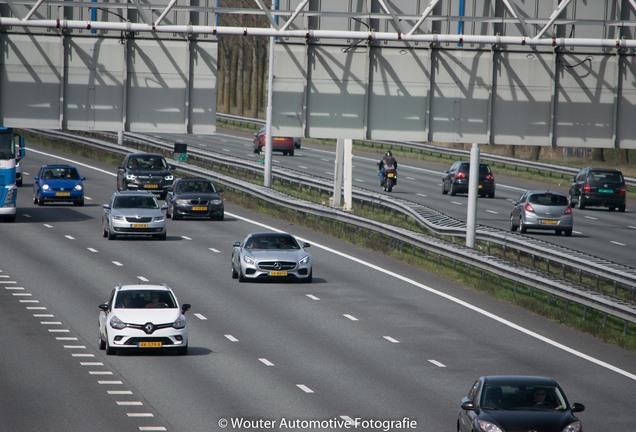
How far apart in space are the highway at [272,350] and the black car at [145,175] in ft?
42.4

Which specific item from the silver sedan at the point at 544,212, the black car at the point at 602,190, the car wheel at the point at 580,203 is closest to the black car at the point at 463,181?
the car wheel at the point at 580,203

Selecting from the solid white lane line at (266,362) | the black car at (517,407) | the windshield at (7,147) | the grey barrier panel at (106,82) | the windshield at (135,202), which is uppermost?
the grey barrier panel at (106,82)

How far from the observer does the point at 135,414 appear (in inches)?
750

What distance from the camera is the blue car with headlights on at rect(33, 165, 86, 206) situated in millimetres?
51938

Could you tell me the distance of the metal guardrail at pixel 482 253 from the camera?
2934cm

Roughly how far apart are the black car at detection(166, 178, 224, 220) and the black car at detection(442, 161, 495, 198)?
16.4m

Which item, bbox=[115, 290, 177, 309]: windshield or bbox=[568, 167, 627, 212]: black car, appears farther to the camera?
bbox=[568, 167, 627, 212]: black car

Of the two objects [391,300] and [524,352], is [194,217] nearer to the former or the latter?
[391,300]

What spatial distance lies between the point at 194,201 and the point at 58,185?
649cm

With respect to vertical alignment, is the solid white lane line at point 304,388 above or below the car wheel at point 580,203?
below

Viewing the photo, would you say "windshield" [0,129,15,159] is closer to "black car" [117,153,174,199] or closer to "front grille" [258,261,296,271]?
"black car" [117,153,174,199]

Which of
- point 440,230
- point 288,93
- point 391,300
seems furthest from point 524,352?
point 440,230

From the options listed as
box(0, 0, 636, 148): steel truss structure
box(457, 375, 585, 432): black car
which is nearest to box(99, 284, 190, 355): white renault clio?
box(0, 0, 636, 148): steel truss structure

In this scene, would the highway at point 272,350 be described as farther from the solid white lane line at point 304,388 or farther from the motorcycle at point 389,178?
the motorcycle at point 389,178
